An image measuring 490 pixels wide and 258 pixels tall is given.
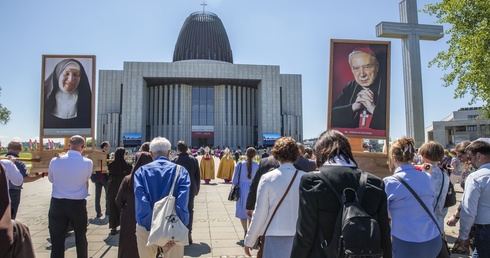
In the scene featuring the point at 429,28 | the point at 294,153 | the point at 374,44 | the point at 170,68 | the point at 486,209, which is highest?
the point at 170,68

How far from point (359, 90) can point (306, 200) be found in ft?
12.9

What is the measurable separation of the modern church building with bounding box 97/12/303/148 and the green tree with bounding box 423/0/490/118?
4269 cm

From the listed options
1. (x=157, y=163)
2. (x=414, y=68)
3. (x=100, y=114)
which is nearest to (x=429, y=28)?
(x=414, y=68)

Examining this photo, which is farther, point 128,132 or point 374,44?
point 128,132

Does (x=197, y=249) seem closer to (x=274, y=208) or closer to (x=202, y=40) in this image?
(x=274, y=208)

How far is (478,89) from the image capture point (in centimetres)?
1495

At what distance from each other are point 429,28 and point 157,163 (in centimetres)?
2199

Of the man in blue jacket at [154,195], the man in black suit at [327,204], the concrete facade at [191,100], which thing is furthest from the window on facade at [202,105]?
the man in black suit at [327,204]

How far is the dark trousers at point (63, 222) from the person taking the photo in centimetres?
434

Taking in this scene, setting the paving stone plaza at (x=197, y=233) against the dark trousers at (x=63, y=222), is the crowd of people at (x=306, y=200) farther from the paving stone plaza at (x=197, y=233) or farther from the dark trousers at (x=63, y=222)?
the paving stone plaza at (x=197, y=233)

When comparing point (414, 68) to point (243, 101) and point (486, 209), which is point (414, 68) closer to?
point (486, 209)

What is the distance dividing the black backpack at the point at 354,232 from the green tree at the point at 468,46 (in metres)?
15.2

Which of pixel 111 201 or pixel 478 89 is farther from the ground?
pixel 478 89

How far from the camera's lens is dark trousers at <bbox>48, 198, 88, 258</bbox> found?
4.34m
